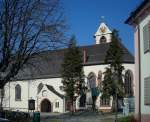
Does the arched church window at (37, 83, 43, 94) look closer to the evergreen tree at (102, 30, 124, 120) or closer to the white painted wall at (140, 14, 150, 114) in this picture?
the evergreen tree at (102, 30, 124, 120)

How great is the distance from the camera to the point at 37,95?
106375mm

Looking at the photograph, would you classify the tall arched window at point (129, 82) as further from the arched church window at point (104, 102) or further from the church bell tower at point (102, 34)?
the church bell tower at point (102, 34)

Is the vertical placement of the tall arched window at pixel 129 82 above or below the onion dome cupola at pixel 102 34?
below

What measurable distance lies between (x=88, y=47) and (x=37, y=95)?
16188mm

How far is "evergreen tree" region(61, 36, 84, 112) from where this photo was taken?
90.4 meters

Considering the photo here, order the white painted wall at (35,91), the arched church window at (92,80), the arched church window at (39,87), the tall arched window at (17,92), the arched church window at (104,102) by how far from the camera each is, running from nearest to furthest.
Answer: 1. the arched church window at (104,102)
2. the arched church window at (92,80)
3. the white painted wall at (35,91)
4. the arched church window at (39,87)
5. the tall arched window at (17,92)

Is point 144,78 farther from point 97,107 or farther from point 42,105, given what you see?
point 42,105

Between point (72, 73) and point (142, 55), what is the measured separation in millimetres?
63185

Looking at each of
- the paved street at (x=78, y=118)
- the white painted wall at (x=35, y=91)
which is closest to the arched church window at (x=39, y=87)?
the white painted wall at (x=35, y=91)

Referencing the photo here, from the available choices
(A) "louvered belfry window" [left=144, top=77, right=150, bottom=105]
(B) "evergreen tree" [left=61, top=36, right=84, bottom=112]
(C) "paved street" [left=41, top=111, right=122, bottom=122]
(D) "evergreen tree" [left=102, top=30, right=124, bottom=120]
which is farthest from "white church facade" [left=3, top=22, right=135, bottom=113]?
(A) "louvered belfry window" [left=144, top=77, right=150, bottom=105]

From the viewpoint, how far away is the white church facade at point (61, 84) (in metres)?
95.2

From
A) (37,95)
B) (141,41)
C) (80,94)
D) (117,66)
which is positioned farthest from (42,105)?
(141,41)

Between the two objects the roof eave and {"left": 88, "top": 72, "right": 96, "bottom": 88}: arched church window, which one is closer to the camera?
the roof eave

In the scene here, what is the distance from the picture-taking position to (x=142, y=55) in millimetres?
27781
